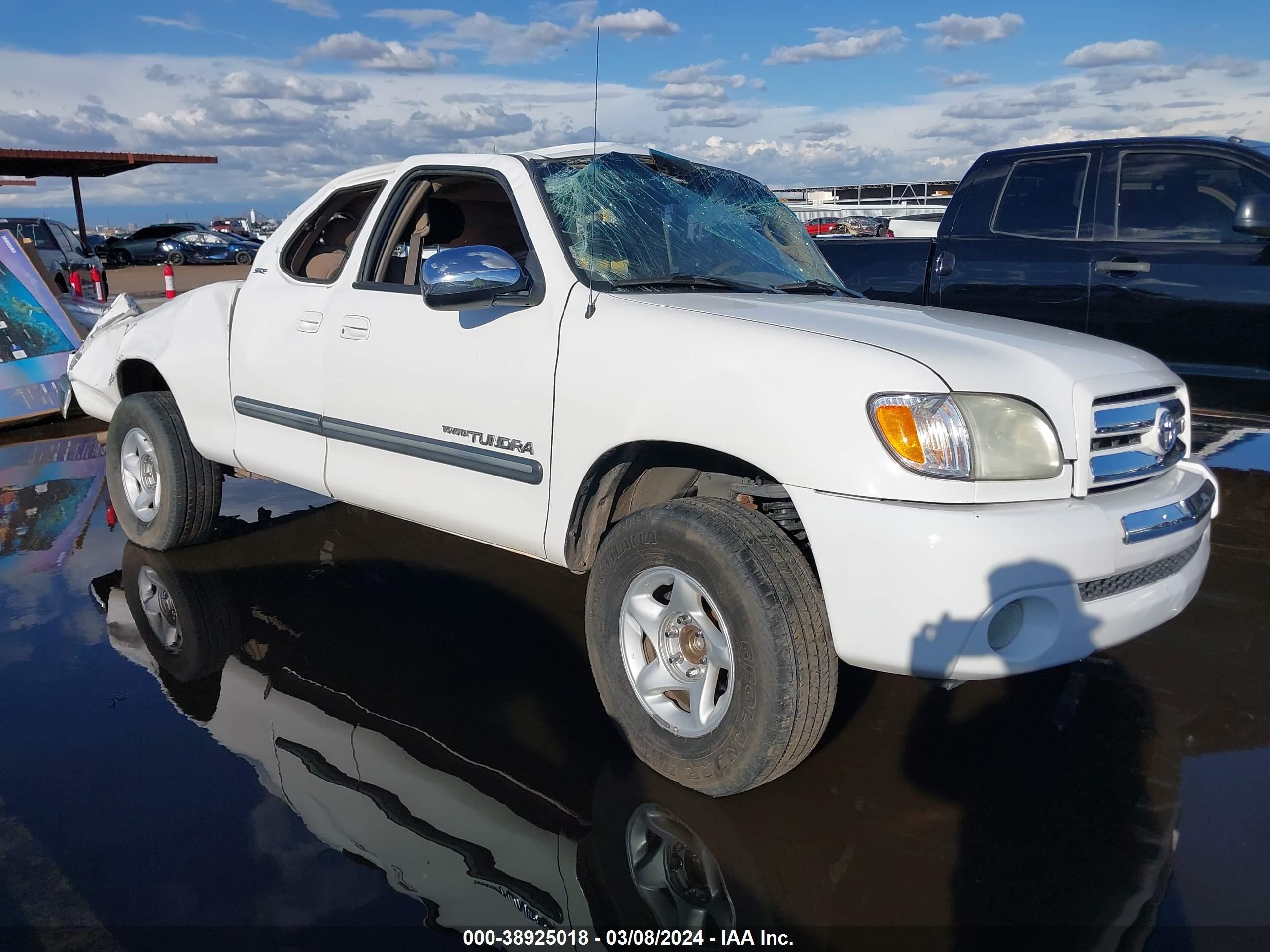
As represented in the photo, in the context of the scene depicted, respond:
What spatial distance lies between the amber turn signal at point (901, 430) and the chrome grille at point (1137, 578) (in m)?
0.56

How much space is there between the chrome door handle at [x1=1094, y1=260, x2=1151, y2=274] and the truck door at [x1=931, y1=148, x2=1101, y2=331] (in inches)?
2.9

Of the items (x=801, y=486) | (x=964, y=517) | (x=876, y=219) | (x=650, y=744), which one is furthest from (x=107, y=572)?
(x=876, y=219)

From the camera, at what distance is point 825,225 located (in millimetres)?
33750

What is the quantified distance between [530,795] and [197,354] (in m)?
2.82

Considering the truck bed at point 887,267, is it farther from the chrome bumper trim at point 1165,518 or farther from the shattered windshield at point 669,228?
the chrome bumper trim at point 1165,518

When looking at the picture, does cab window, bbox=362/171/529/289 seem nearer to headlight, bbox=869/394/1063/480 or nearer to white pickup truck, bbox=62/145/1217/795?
white pickup truck, bbox=62/145/1217/795

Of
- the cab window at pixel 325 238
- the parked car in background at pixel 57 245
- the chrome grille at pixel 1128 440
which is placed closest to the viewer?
the chrome grille at pixel 1128 440

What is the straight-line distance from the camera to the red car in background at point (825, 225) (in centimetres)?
2994

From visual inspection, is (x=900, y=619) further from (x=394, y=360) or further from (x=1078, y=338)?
(x=394, y=360)

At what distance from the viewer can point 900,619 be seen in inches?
96.7

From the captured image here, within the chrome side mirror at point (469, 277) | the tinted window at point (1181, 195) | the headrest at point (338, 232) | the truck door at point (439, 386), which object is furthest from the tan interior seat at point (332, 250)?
the tinted window at point (1181, 195)

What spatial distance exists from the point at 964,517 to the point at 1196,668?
6.58ft

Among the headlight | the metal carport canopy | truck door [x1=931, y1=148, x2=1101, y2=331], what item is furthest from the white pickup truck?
the metal carport canopy

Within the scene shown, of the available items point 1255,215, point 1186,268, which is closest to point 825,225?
point 1186,268
